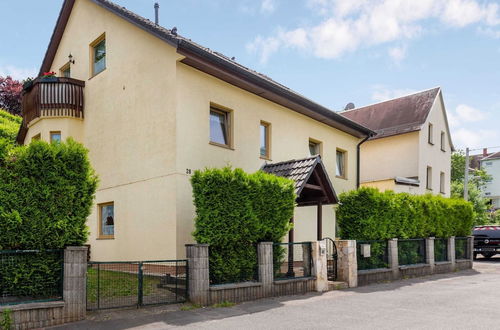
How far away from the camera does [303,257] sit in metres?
11.0

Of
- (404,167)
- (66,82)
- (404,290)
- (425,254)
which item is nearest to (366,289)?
(404,290)

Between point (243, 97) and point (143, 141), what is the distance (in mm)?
3480

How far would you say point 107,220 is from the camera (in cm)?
1405

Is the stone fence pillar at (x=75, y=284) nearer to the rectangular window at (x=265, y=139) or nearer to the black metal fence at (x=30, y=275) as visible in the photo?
the black metal fence at (x=30, y=275)

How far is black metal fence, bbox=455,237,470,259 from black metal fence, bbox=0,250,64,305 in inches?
625

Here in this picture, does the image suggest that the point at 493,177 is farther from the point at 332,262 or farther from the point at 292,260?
the point at 292,260

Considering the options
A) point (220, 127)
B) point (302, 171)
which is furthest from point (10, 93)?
point (302, 171)

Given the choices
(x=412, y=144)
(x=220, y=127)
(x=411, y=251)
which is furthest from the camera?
(x=412, y=144)

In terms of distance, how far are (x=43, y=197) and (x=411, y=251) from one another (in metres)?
12.3

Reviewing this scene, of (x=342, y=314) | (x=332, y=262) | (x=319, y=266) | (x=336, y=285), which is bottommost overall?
(x=336, y=285)

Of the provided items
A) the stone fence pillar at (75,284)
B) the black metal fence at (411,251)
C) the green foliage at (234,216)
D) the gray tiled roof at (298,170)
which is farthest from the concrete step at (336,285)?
the stone fence pillar at (75,284)

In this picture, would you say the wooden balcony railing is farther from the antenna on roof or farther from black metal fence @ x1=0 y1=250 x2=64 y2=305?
the antenna on roof

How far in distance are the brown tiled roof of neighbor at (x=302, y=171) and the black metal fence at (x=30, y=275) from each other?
5.90 metres

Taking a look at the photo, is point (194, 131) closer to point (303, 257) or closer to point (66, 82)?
point (303, 257)
